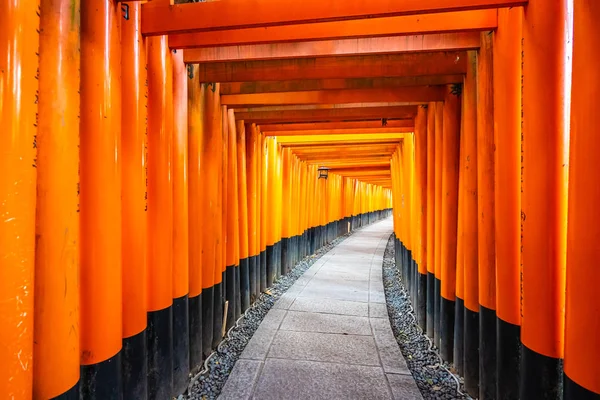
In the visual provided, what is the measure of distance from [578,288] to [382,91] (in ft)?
11.4

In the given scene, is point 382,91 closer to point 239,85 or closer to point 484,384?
point 239,85

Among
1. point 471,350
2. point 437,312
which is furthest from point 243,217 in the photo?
point 471,350

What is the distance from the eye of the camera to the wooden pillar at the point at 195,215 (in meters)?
3.80

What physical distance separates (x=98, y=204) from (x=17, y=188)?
636 millimetres

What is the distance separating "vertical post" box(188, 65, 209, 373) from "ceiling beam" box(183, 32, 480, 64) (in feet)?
1.57

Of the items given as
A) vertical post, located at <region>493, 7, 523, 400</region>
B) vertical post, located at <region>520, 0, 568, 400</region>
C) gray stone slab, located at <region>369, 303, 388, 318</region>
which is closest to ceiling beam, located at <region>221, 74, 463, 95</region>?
vertical post, located at <region>493, 7, 523, 400</region>

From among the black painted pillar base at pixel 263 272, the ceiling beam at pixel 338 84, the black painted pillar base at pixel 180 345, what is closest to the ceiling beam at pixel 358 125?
the ceiling beam at pixel 338 84

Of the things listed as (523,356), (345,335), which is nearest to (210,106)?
(345,335)

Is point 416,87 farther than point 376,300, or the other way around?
point 376,300

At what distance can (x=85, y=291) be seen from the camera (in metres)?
2.04

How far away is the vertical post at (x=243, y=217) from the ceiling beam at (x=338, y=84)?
132 cm

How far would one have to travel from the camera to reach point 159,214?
2.85 m

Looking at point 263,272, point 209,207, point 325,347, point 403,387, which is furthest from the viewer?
point 263,272

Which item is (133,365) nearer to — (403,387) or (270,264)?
(403,387)
